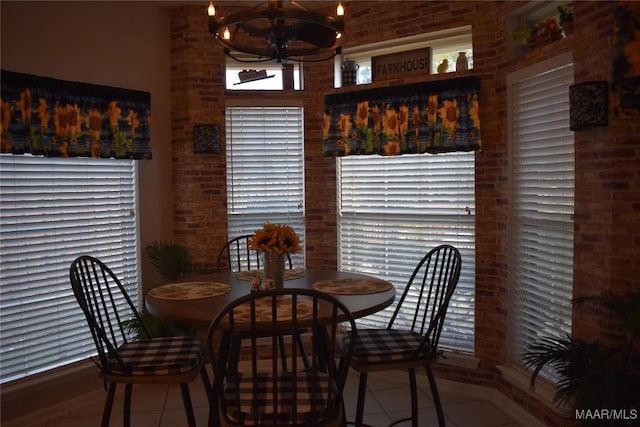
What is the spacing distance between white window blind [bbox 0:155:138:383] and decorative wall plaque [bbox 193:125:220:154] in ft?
1.70

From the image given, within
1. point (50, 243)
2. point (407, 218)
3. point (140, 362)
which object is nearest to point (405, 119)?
point (407, 218)

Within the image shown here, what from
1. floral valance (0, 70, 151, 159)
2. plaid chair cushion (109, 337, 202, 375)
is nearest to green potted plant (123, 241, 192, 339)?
floral valance (0, 70, 151, 159)

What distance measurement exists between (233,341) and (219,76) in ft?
8.82

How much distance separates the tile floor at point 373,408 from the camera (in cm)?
317

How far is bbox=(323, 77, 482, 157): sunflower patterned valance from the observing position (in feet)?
11.4

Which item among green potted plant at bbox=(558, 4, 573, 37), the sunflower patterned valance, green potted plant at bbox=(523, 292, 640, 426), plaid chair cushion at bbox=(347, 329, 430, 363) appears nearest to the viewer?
green potted plant at bbox=(523, 292, 640, 426)

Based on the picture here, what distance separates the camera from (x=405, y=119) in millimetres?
3705

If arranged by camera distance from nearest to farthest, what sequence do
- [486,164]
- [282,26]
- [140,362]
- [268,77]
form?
[282,26], [140,362], [486,164], [268,77]

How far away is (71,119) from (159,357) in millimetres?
1756

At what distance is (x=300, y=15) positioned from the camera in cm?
212

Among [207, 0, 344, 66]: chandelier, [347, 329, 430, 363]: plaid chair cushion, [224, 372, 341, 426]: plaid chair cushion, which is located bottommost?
[224, 372, 341, 426]: plaid chair cushion

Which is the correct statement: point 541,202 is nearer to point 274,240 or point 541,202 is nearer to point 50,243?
point 274,240

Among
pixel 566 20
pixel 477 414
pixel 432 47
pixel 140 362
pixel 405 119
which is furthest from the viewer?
pixel 432 47

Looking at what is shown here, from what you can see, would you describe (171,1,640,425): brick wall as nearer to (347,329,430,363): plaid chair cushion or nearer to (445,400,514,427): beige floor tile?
(445,400,514,427): beige floor tile
